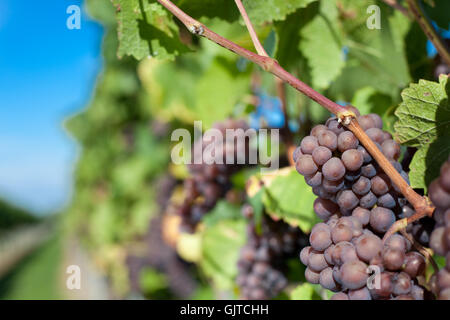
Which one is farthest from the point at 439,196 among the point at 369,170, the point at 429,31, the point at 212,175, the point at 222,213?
the point at 222,213

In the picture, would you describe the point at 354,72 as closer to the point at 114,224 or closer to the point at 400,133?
the point at 400,133

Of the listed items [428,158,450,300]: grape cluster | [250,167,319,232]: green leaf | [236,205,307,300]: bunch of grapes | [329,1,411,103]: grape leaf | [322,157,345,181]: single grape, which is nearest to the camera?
[428,158,450,300]: grape cluster

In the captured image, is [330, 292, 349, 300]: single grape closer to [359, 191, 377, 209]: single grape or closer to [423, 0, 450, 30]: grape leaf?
[359, 191, 377, 209]: single grape

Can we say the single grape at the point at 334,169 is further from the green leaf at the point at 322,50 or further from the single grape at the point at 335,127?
the green leaf at the point at 322,50

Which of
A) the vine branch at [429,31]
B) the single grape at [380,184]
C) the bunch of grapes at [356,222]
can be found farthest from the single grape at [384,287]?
the vine branch at [429,31]

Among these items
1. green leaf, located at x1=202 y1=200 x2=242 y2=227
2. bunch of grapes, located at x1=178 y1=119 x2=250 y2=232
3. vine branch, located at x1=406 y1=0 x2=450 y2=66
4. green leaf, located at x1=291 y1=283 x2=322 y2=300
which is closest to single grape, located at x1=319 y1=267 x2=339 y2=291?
green leaf, located at x1=291 y1=283 x2=322 y2=300
